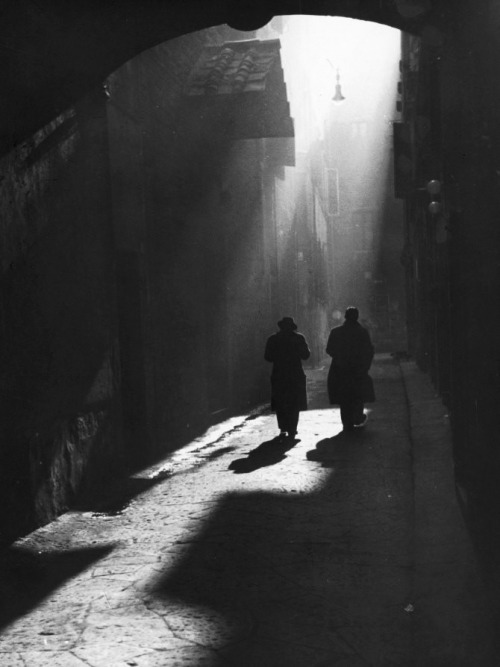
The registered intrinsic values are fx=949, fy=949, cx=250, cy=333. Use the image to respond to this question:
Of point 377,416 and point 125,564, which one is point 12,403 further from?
point 377,416

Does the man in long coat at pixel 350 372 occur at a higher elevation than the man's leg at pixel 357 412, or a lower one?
higher

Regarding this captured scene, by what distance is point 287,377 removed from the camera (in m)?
11.1

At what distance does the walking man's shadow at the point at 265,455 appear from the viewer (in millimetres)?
8695

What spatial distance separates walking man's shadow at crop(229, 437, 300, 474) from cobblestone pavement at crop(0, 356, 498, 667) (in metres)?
0.08

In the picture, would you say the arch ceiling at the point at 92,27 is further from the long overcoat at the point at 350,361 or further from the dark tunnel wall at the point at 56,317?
the long overcoat at the point at 350,361

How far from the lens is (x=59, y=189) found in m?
7.43

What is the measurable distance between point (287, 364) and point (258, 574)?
Answer: 6254 mm

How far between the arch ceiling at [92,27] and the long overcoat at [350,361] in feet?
20.9

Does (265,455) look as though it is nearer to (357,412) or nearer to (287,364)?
(287,364)

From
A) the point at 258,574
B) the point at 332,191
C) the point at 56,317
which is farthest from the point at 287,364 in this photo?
the point at 332,191

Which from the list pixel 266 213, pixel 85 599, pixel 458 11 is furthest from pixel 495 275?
pixel 266 213

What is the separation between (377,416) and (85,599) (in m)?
8.73

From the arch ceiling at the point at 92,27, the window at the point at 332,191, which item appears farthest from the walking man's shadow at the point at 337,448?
the window at the point at 332,191

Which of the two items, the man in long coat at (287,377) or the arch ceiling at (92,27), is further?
the man in long coat at (287,377)
